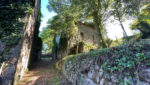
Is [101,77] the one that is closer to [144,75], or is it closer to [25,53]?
[144,75]

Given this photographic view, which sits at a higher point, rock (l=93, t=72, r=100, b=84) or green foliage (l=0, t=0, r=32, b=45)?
green foliage (l=0, t=0, r=32, b=45)

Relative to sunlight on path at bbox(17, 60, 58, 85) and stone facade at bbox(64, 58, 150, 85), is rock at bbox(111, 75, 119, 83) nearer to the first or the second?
stone facade at bbox(64, 58, 150, 85)

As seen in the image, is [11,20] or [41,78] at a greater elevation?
[11,20]

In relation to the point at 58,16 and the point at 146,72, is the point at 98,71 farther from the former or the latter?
the point at 58,16

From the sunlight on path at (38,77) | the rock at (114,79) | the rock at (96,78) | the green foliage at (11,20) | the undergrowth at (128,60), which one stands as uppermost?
the green foliage at (11,20)

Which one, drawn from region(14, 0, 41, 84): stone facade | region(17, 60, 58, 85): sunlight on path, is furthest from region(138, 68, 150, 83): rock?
region(14, 0, 41, 84): stone facade

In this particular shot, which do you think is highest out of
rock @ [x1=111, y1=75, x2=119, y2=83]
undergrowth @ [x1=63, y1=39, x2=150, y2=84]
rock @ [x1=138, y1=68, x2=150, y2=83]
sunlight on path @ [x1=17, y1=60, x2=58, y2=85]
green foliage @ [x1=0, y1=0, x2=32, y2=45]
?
green foliage @ [x1=0, y1=0, x2=32, y2=45]

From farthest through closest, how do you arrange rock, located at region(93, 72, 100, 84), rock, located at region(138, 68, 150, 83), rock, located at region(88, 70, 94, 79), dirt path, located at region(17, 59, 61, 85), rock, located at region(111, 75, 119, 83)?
dirt path, located at region(17, 59, 61, 85)
rock, located at region(88, 70, 94, 79)
rock, located at region(93, 72, 100, 84)
rock, located at region(111, 75, 119, 83)
rock, located at region(138, 68, 150, 83)

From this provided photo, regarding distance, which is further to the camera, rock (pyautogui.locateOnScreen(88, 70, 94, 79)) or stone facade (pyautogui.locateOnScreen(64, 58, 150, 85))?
rock (pyautogui.locateOnScreen(88, 70, 94, 79))

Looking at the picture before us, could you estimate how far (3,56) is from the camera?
3.94m

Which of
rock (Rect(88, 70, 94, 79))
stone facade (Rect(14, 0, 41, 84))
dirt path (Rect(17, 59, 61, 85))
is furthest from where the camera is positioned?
stone facade (Rect(14, 0, 41, 84))

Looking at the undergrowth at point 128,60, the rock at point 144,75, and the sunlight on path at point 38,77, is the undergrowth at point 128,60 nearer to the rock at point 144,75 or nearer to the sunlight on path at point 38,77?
the rock at point 144,75

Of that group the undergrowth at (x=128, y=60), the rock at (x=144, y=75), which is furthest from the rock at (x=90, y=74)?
the rock at (x=144, y=75)

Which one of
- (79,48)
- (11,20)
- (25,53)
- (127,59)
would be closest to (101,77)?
(127,59)
